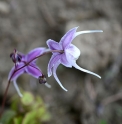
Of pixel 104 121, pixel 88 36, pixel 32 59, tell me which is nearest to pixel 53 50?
pixel 32 59


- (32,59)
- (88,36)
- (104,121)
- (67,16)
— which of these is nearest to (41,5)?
(67,16)

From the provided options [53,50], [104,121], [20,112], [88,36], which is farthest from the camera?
[88,36]

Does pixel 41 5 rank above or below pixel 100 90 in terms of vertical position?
above

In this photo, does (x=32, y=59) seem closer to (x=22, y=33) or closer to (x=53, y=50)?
(x=53, y=50)

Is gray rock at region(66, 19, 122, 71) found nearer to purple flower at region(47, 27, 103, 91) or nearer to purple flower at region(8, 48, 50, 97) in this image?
purple flower at region(8, 48, 50, 97)

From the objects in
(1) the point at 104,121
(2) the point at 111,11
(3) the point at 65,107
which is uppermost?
(2) the point at 111,11

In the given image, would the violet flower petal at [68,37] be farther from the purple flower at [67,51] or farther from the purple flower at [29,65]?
the purple flower at [29,65]

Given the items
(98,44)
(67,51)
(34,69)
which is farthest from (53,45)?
(98,44)

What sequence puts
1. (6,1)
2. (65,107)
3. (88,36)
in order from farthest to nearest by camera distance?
1. (6,1)
2. (88,36)
3. (65,107)

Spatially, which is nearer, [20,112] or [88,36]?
[20,112]
